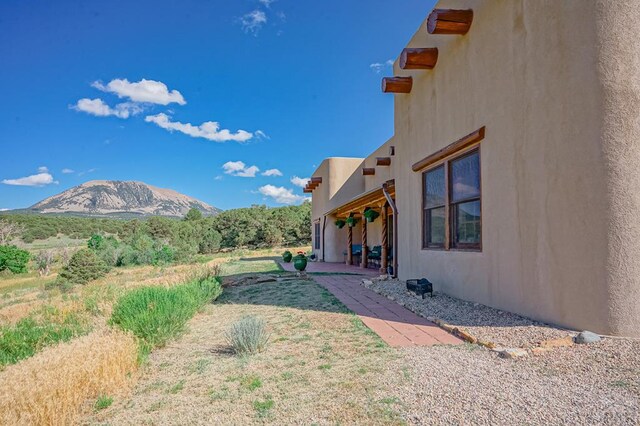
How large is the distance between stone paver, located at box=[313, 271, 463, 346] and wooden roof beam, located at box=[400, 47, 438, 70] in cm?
446

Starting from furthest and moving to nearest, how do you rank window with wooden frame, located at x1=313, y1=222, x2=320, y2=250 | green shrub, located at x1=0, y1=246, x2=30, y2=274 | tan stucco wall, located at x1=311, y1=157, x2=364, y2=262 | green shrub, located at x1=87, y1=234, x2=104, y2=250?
green shrub, located at x1=87, y1=234, x2=104, y2=250
green shrub, located at x1=0, y1=246, x2=30, y2=274
window with wooden frame, located at x1=313, y1=222, x2=320, y2=250
tan stucco wall, located at x1=311, y1=157, x2=364, y2=262

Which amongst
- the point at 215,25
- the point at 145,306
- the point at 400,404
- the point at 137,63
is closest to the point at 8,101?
the point at 137,63

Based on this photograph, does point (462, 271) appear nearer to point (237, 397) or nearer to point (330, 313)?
point (330, 313)

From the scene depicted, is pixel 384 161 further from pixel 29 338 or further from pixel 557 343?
pixel 29 338

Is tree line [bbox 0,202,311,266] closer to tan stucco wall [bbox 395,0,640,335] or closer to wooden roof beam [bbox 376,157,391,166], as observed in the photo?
wooden roof beam [bbox 376,157,391,166]

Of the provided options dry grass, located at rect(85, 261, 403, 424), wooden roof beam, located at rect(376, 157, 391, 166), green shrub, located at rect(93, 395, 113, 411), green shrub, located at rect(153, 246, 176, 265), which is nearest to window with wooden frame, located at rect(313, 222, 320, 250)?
wooden roof beam, located at rect(376, 157, 391, 166)

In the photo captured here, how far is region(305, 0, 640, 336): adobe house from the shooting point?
382cm

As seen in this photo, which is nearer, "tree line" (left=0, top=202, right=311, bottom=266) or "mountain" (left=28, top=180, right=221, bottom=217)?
"tree line" (left=0, top=202, right=311, bottom=266)

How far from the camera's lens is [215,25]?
15.4m

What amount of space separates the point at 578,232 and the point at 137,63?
70.5ft

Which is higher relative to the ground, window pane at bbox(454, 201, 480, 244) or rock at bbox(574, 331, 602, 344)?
window pane at bbox(454, 201, 480, 244)

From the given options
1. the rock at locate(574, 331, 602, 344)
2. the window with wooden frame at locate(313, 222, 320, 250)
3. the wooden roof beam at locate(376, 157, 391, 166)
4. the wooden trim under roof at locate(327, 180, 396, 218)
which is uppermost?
the wooden roof beam at locate(376, 157, 391, 166)

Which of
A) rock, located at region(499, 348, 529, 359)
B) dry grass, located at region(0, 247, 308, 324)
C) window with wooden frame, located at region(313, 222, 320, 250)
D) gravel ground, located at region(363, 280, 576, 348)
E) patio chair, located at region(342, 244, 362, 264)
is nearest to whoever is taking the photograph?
rock, located at region(499, 348, 529, 359)

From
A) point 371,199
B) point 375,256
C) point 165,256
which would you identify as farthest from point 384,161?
point 165,256
